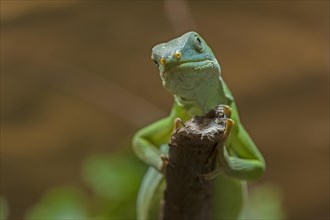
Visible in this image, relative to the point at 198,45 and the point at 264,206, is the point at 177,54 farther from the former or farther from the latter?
the point at 264,206

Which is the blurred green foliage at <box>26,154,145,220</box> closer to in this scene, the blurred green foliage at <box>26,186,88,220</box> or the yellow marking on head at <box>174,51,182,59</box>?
the blurred green foliage at <box>26,186,88,220</box>

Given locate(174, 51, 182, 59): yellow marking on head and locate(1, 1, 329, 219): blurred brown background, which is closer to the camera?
locate(174, 51, 182, 59): yellow marking on head

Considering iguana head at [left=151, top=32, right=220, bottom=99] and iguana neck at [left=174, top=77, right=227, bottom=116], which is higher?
iguana head at [left=151, top=32, right=220, bottom=99]

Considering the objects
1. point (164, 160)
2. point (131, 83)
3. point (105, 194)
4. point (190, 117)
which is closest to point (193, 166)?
point (164, 160)

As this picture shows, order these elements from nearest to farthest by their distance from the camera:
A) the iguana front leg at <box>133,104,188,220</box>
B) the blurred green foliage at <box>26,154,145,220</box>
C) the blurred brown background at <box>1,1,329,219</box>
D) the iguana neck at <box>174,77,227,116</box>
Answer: the iguana neck at <box>174,77,227,116</box>, the iguana front leg at <box>133,104,188,220</box>, the blurred green foliage at <box>26,154,145,220</box>, the blurred brown background at <box>1,1,329,219</box>

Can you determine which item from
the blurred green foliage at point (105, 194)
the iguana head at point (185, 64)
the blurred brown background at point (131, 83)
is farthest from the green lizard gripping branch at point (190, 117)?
the blurred brown background at point (131, 83)

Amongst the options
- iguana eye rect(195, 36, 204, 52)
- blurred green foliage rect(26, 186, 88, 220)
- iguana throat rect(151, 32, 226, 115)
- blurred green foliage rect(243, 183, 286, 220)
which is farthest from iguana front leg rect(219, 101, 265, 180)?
blurred green foliage rect(26, 186, 88, 220)
